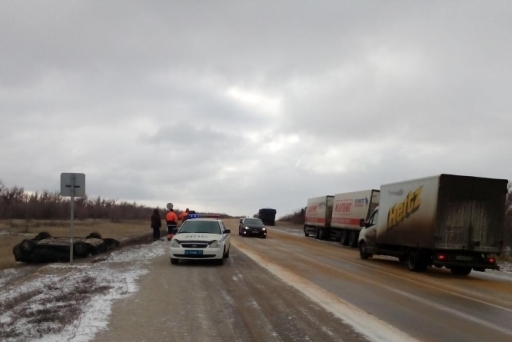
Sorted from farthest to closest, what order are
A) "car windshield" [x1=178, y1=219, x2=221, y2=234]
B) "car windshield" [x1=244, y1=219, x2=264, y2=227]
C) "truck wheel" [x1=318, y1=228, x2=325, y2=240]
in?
"truck wheel" [x1=318, y1=228, x2=325, y2=240], "car windshield" [x1=244, y1=219, x2=264, y2=227], "car windshield" [x1=178, y1=219, x2=221, y2=234]

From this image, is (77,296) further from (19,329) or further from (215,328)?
(215,328)

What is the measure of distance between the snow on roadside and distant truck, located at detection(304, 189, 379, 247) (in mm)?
13901

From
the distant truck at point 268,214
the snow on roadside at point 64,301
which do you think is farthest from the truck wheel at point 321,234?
the distant truck at point 268,214

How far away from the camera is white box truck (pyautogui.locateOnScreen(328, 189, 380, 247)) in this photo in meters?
33.8

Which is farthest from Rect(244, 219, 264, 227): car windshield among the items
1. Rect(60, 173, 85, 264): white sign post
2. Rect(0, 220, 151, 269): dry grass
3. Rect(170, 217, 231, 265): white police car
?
Rect(60, 173, 85, 264): white sign post

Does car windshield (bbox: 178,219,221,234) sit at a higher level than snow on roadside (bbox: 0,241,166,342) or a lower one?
higher

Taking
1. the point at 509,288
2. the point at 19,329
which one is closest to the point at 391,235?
the point at 509,288

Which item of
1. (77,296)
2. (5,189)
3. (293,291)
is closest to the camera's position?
(77,296)

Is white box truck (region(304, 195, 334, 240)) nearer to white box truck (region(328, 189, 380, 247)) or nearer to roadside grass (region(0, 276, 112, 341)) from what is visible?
white box truck (region(328, 189, 380, 247))

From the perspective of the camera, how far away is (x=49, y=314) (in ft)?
27.7

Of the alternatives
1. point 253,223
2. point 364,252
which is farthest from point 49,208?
point 364,252

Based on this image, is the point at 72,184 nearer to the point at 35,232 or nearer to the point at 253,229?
the point at 253,229

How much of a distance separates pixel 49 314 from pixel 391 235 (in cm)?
1510

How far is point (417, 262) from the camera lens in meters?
18.5
